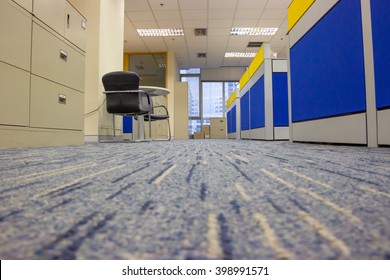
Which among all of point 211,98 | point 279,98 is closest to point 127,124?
point 279,98

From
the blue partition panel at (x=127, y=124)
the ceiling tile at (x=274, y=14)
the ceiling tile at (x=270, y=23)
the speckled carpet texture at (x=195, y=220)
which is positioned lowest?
the speckled carpet texture at (x=195, y=220)

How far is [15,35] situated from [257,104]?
280cm

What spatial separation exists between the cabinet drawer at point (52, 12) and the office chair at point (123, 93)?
72 cm

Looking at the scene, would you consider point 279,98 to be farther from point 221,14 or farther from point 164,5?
point 164,5

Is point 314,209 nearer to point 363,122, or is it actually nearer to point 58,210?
point 58,210

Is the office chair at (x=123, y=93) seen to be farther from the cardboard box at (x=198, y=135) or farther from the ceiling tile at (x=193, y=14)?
the cardboard box at (x=198, y=135)

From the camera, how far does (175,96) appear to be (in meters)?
6.81

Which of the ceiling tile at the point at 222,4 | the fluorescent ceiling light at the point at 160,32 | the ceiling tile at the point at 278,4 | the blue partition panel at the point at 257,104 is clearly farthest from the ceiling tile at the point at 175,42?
the blue partition panel at the point at 257,104

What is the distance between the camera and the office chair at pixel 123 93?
2340 millimetres

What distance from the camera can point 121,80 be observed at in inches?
92.6

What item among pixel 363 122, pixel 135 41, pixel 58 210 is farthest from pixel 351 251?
pixel 135 41
